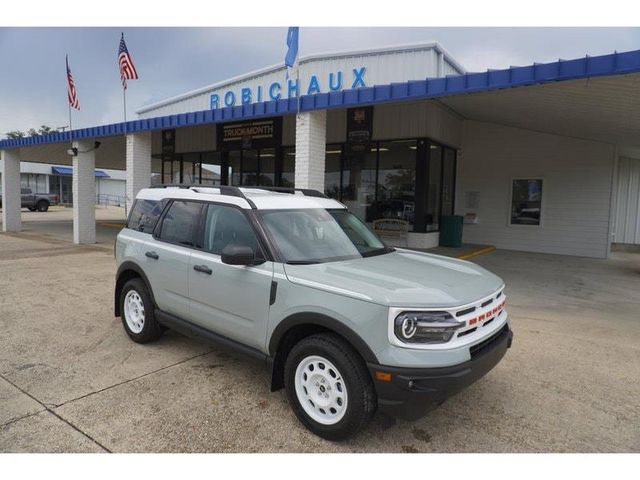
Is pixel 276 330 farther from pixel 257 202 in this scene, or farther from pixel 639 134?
pixel 639 134

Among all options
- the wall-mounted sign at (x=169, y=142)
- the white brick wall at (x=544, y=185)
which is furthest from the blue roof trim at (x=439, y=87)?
the white brick wall at (x=544, y=185)

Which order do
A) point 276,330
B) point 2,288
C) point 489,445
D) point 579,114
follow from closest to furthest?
point 489,445, point 276,330, point 2,288, point 579,114

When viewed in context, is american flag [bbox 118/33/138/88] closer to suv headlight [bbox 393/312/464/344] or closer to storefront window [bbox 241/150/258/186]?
storefront window [bbox 241/150/258/186]

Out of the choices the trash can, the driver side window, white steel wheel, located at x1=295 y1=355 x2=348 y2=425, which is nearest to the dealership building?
the trash can

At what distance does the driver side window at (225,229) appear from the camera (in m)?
3.83

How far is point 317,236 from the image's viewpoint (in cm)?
396

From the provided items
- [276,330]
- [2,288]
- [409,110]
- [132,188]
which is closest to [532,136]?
[409,110]

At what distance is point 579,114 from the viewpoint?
9.45 m

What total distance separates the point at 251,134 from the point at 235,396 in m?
13.9

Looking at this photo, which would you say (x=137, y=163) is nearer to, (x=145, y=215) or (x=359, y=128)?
(x=359, y=128)

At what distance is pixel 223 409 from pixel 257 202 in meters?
1.74

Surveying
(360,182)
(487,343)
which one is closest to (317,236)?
(487,343)

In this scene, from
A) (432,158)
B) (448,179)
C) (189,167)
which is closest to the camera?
(432,158)

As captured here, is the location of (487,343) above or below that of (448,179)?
below
